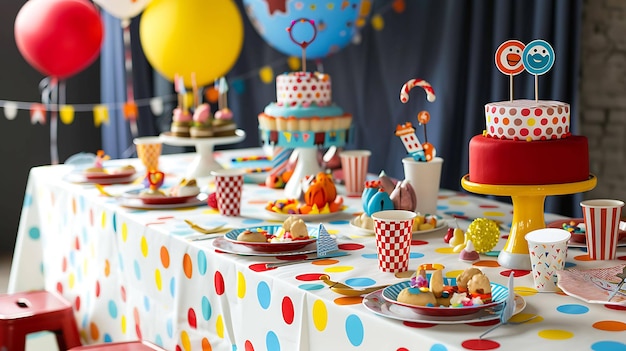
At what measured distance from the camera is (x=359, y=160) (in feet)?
7.70

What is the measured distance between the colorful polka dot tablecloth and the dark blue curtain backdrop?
82 centimetres

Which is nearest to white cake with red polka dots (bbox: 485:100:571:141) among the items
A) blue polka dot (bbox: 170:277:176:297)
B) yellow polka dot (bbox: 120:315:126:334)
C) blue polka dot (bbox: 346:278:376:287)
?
blue polka dot (bbox: 346:278:376:287)

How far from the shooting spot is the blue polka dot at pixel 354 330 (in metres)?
1.32

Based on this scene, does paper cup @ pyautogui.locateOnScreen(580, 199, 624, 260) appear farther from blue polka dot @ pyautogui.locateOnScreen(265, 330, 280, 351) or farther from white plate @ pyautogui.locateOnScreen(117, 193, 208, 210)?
white plate @ pyautogui.locateOnScreen(117, 193, 208, 210)

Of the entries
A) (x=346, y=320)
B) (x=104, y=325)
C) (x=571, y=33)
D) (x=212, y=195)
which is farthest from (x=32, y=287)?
(x=571, y=33)

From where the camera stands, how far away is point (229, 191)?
2098 mm

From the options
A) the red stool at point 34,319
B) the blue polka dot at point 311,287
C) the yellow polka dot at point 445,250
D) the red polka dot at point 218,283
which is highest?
the yellow polka dot at point 445,250

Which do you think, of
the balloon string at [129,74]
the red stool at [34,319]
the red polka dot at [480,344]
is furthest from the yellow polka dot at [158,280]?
the balloon string at [129,74]

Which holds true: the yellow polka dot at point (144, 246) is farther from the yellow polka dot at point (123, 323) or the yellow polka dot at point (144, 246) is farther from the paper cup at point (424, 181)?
the paper cup at point (424, 181)

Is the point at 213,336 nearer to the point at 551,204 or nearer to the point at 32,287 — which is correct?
the point at 32,287

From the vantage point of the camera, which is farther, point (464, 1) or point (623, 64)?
point (464, 1)

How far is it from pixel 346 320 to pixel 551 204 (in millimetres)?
1874

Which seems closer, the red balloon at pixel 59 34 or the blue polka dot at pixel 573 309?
the blue polka dot at pixel 573 309

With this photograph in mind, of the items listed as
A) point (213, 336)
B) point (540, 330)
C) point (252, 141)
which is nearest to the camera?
point (540, 330)
